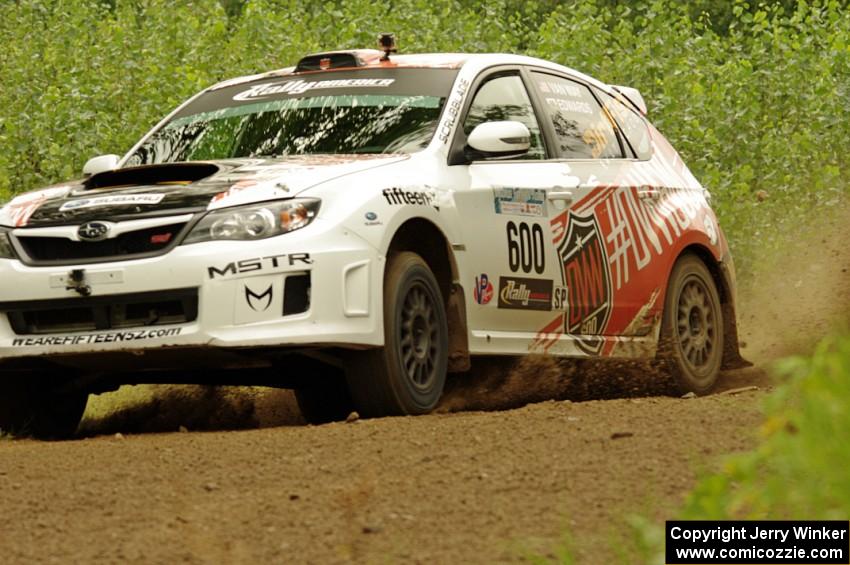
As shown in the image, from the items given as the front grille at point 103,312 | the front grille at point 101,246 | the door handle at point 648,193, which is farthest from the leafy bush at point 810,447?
the door handle at point 648,193

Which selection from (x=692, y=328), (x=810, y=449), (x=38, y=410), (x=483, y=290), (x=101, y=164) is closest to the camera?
(x=810, y=449)

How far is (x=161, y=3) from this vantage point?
1994cm

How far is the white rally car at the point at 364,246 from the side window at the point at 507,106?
0.01m

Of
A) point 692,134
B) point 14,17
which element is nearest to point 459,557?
point 692,134

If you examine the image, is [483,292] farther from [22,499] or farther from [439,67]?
[22,499]

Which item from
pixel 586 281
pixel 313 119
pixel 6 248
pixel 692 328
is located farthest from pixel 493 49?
pixel 6 248

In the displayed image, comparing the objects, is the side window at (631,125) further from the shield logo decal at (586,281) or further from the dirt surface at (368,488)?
the dirt surface at (368,488)

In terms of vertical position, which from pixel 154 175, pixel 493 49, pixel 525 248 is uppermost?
pixel 154 175

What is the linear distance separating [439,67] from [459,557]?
4679 mm

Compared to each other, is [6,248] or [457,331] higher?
[6,248]

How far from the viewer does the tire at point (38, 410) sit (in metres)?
7.87

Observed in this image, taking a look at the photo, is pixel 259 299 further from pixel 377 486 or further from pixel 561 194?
pixel 561 194

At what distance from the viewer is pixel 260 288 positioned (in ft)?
22.2

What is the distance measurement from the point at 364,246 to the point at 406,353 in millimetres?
591
